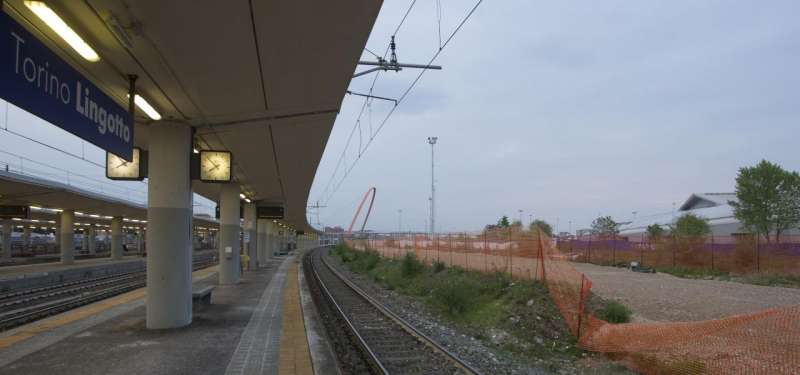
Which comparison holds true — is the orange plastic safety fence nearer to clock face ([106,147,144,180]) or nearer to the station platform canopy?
the station platform canopy

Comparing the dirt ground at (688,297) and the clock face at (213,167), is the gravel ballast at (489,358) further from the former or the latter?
the clock face at (213,167)

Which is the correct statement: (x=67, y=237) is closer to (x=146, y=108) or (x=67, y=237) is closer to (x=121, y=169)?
(x=121, y=169)

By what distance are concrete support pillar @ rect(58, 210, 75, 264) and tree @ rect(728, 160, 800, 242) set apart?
5092 centimetres

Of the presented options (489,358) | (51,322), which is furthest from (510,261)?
(51,322)

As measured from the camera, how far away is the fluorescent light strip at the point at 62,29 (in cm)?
542

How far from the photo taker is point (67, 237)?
41219mm

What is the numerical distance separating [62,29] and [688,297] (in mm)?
16096

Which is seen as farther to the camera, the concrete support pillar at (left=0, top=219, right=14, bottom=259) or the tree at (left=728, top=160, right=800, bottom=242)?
the concrete support pillar at (left=0, top=219, right=14, bottom=259)

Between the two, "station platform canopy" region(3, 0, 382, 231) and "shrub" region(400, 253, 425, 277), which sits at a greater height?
"station platform canopy" region(3, 0, 382, 231)

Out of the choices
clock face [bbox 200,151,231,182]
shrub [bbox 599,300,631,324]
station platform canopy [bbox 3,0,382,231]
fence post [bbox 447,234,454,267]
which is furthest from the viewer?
fence post [bbox 447,234,454,267]

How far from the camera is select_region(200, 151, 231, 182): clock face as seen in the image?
37.0 feet

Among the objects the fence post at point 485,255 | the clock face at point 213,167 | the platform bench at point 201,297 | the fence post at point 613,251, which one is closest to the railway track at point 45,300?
the platform bench at point 201,297

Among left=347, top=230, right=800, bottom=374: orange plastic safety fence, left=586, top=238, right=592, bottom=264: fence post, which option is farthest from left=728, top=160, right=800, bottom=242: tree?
left=347, top=230, right=800, bottom=374: orange plastic safety fence

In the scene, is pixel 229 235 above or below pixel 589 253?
above
